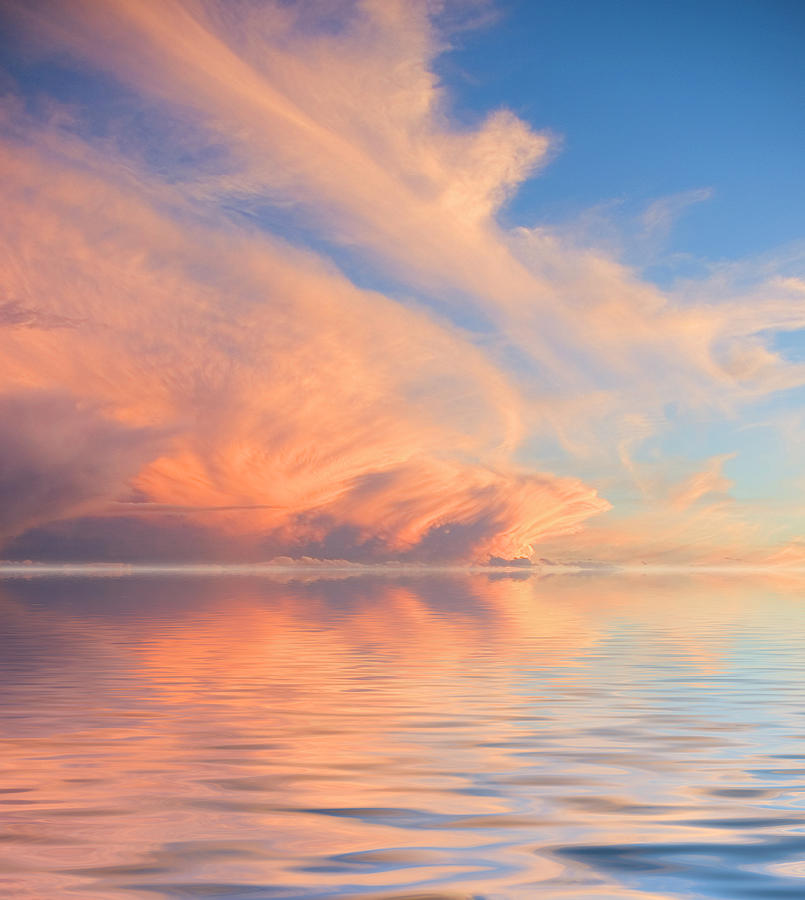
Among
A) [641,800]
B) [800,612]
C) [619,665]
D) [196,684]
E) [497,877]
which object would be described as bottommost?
[497,877]

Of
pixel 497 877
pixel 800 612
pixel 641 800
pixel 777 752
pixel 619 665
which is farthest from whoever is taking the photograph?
pixel 800 612

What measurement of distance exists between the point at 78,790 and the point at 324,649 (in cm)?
2635

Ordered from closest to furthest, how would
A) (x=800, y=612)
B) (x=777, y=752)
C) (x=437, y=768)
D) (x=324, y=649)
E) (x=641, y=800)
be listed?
(x=641, y=800) → (x=437, y=768) → (x=777, y=752) → (x=324, y=649) → (x=800, y=612)

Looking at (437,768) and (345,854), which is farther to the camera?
(437,768)

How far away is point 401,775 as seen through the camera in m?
17.3

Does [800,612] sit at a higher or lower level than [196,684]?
higher

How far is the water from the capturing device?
38.1ft

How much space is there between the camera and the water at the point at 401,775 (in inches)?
457

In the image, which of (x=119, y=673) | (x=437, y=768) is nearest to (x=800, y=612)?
(x=119, y=673)

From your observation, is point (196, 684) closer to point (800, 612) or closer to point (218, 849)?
point (218, 849)

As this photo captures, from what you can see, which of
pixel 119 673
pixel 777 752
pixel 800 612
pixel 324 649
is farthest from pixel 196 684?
pixel 800 612

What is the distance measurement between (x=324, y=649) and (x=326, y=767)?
79.3ft

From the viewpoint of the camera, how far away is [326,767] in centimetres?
1808

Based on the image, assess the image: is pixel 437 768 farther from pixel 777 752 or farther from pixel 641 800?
pixel 777 752
